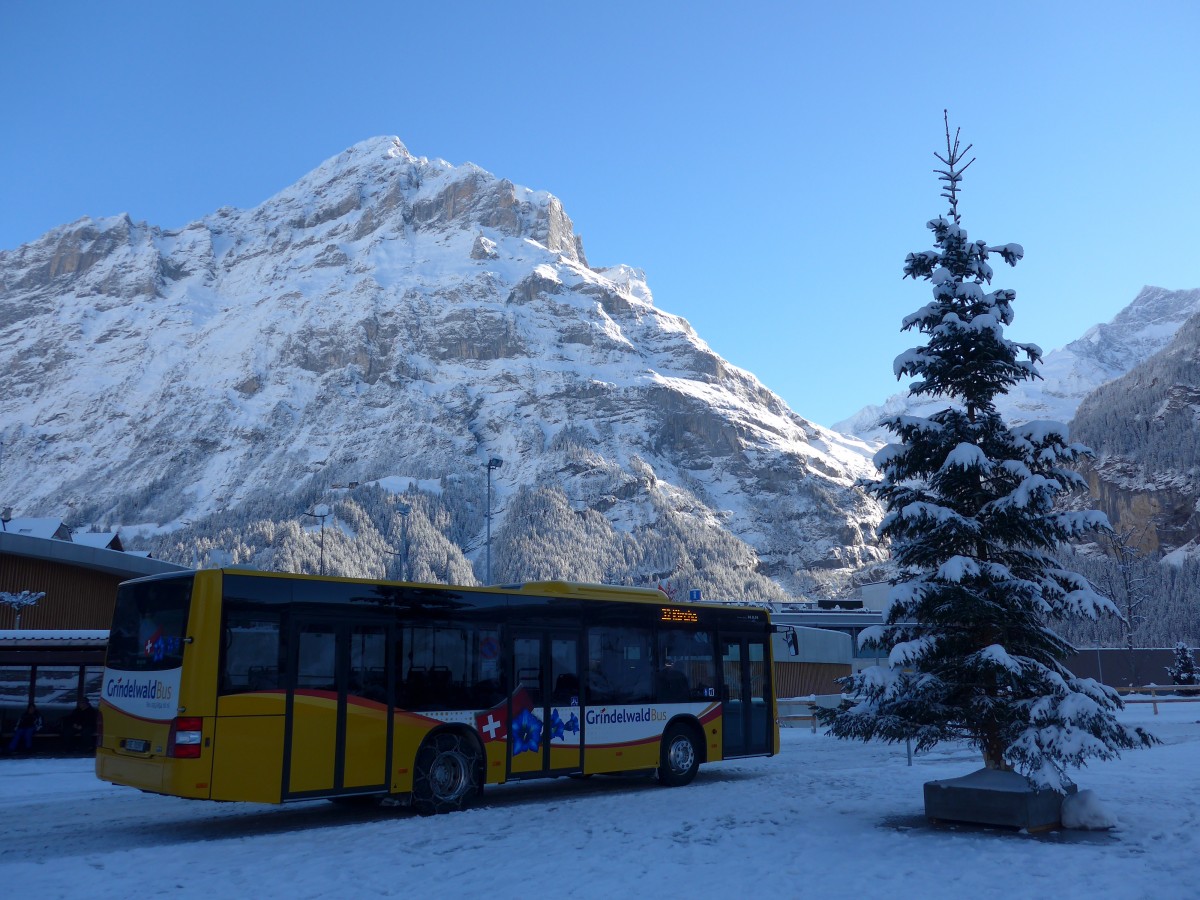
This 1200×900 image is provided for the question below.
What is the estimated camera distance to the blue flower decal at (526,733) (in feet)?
49.8

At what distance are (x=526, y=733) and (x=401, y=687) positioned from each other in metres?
2.41

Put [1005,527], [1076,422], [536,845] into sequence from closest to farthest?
[536,845] → [1005,527] → [1076,422]

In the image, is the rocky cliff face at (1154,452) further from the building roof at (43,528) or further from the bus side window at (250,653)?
the bus side window at (250,653)

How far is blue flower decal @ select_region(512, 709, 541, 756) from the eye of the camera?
15172mm

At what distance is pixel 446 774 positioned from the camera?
14.4m

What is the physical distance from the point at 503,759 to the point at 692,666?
4.45 meters

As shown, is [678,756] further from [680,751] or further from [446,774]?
[446,774]

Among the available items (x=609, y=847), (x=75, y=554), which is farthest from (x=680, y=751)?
(x=75, y=554)

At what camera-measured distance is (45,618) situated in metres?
28.8

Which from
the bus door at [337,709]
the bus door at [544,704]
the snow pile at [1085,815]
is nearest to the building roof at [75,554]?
the bus door at [544,704]

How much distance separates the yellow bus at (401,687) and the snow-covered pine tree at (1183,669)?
4551 centimetres

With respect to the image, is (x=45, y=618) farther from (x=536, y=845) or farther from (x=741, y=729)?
(x=536, y=845)

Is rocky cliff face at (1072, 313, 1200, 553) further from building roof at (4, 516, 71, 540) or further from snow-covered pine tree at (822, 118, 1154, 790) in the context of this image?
snow-covered pine tree at (822, 118, 1154, 790)

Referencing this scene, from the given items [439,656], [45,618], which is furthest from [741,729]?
[45,618]
